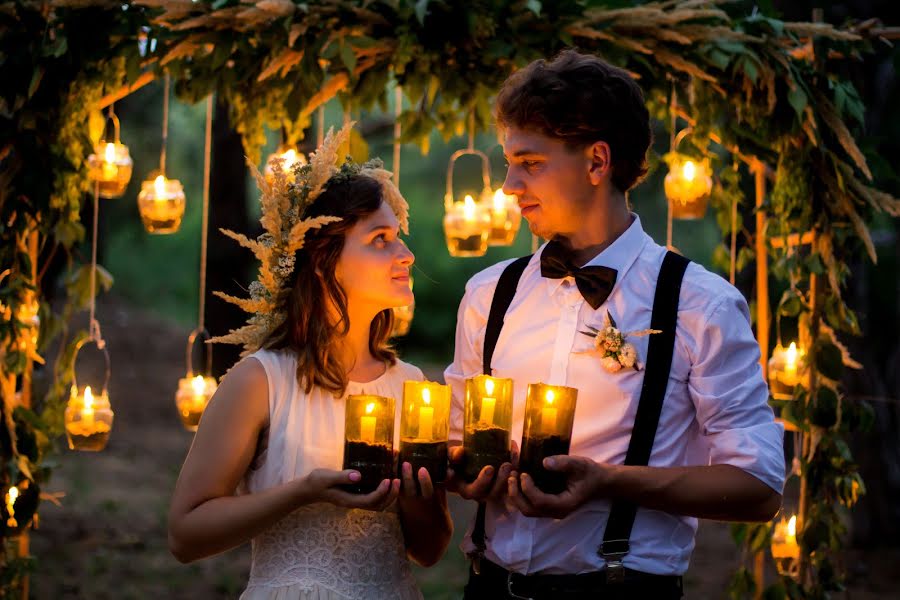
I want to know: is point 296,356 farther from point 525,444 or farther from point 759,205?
point 759,205

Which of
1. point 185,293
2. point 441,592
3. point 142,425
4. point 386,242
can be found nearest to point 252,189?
point 185,293

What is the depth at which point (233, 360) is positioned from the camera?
6422 millimetres

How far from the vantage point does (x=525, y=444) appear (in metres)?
2.17

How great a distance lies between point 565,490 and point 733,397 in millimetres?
400

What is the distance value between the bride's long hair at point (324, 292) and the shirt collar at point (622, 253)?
52cm

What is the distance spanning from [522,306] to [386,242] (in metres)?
0.38

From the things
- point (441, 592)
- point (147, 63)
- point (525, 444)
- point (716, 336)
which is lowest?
point (441, 592)

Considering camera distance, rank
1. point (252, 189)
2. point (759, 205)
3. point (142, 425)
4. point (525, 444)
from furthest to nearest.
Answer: point (252, 189), point (142, 425), point (759, 205), point (525, 444)

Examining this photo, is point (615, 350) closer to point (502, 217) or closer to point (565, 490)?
point (565, 490)

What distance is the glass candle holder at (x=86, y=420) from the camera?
4.16 metres

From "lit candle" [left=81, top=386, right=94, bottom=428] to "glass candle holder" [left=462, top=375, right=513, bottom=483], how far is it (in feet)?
7.89

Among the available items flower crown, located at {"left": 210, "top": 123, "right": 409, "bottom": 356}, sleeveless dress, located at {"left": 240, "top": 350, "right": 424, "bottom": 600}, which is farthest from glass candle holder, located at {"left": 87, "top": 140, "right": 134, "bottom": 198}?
sleeveless dress, located at {"left": 240, "top": 350, "right": 424, "bottom": 600}

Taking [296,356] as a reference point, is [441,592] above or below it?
below

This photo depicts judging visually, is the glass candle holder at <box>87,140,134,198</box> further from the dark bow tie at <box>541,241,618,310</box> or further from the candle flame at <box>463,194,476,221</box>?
the dark bow tie at <box>541,241,618,310</box>
